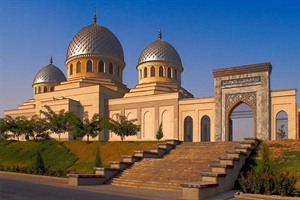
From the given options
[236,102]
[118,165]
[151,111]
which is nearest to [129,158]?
[118,165]

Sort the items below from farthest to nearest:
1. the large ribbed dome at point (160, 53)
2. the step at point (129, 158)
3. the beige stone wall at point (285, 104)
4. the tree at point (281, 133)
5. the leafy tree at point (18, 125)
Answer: the large ribbed dome at point (160, 53) < the leafy tree at point (18, 125) < the beige stone wall at point (285, 104) < the tree at point (281, 133) < the step at point (129, 158)

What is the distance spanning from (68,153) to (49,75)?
101 feet

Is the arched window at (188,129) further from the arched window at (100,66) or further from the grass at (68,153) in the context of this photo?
the arched window at (100,66)

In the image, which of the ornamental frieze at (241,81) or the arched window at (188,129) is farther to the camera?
the arched window at (188,129)

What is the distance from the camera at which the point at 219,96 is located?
32375 millimetres

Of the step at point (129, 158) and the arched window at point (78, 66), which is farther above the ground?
the arched window at point (78, 66)

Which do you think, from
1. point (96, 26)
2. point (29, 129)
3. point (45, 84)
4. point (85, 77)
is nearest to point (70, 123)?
point (29, 129)

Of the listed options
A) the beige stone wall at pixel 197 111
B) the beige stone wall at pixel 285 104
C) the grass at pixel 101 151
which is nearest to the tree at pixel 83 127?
the grass at pixel 101 151

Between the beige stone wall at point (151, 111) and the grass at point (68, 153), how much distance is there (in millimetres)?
11845

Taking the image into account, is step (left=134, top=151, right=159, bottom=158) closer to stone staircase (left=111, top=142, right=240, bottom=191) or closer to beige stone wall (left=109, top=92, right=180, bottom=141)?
stone staircase (left=111, top=142, right=240, bottom=191)

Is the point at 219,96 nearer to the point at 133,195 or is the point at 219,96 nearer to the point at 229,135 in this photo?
the point at 229,135

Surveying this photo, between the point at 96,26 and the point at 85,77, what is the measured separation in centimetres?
847

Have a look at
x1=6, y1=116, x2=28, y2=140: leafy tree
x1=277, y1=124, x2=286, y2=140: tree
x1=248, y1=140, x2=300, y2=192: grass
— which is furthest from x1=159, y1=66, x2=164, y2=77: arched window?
x1=248, y1=140, x2=300, y2=192: grass

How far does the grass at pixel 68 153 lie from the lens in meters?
23.6
